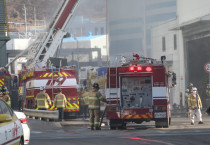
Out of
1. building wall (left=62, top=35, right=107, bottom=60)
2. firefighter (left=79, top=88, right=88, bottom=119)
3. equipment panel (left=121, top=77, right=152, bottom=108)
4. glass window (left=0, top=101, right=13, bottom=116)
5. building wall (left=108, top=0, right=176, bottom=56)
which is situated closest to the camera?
glass window (left=0, top=101, right=13, bottom=116)

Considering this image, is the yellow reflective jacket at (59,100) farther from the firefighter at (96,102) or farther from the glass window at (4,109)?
the glass window at (4,109)

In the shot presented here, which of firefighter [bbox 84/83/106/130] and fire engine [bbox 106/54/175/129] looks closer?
fire engine [bbox 106/54/175/129]

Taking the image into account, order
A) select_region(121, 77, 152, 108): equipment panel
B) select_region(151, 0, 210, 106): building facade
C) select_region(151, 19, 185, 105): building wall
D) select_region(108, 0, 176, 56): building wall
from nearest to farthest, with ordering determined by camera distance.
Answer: select_region(121, 77, 152, 108): equipment panel
select_region(151, 0, 210, 106): building facade
select_region(151, 19, 185, 105): building wall
select_region(108, 0, 176, 56): building wall

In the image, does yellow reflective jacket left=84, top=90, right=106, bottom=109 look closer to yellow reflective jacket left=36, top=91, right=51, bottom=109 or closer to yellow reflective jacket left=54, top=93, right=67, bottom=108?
yellow reflective jacket left=54, top=93, right=67, bottom=108

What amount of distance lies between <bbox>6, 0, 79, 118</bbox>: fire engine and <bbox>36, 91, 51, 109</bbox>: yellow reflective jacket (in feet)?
2.94

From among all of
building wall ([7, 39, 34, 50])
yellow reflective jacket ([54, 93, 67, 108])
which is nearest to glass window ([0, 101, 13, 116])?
yellow reflective jacket ([54, 93, 67, 108])

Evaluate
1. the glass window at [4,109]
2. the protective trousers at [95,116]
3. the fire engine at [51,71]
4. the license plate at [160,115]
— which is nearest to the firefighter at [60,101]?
the fire engine at [51,71]

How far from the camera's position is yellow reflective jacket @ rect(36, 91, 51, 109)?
86.5ft

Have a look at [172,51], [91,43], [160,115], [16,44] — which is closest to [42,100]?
[160,115]

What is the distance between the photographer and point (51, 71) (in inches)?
1129

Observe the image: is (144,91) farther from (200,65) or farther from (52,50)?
(200,65)

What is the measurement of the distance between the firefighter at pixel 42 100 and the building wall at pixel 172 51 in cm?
1902

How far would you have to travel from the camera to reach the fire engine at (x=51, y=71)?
28469mm

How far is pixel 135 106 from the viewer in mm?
20750
